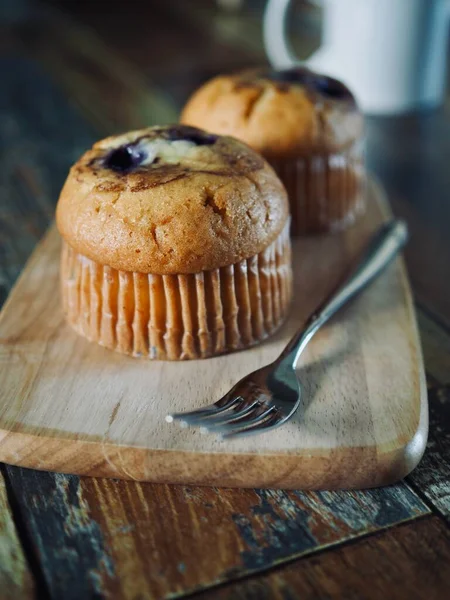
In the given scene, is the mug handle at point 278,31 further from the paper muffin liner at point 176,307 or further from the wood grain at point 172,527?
the wood grain at point 172,527

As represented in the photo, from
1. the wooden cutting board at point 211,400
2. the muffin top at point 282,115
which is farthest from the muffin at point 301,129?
the wooden cutting board at point 211,400

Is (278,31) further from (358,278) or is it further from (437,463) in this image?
(437,463)

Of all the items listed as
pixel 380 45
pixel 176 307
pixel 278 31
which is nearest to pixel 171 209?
pixel 176 307

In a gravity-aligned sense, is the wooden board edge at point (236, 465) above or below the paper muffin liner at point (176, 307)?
below

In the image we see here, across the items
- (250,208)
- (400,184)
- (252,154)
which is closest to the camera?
(250,208)

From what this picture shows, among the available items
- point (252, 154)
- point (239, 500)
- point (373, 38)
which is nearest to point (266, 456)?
point (239, 500)

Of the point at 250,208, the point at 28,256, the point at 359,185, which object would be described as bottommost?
the point at 28,256

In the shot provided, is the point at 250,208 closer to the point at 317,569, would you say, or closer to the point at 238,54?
the point at 317,569

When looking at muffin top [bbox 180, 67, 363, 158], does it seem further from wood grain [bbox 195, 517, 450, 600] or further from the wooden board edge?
wood grain [bbox 195, 517, 450, 600]
